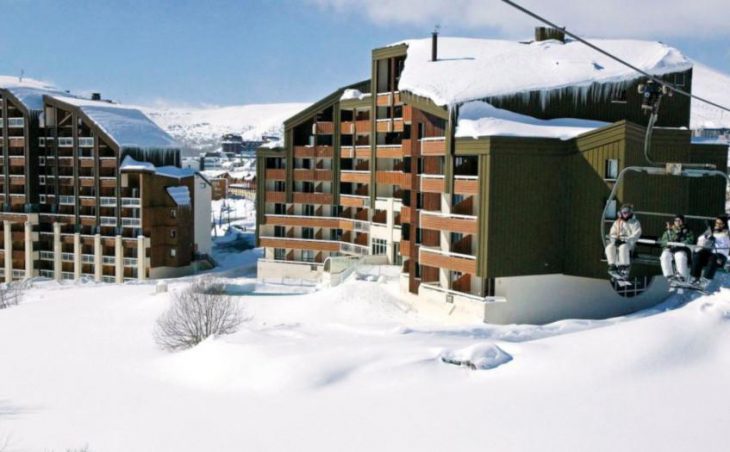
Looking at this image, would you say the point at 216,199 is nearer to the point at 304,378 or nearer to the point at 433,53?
the point at 433,53

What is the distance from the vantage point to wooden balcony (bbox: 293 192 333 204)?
6662 cm

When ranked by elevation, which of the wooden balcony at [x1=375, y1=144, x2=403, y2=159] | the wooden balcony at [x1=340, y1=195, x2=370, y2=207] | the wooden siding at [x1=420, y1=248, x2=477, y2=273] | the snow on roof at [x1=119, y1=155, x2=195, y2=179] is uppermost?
the wooden balcony at [x1=375, y1=144, x2=403, y2=159]

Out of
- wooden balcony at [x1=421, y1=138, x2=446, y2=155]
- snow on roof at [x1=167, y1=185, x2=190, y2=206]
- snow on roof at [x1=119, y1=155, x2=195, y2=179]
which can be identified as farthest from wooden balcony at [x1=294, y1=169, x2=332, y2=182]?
wooden balcony at [x1=421, y1=138, x2=446, y2=155]

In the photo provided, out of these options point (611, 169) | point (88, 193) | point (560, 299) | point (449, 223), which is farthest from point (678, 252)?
point (88, 193)

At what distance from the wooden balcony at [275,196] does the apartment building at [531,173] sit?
20771mm

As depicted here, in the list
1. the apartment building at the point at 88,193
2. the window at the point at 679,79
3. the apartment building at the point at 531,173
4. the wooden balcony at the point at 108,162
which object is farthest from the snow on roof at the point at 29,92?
the window at the point at 679,79

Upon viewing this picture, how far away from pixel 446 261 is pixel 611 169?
975 centimetres

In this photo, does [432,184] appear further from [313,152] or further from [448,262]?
[313,152]

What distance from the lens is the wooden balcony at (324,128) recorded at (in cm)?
6600

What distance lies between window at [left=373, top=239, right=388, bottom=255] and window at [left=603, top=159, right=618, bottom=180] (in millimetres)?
24449

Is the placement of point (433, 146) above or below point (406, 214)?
above

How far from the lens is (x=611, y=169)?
38.2 m

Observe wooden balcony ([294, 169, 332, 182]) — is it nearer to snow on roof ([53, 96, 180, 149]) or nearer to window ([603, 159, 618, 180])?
snow on roof ([53, 96, 180, 149])

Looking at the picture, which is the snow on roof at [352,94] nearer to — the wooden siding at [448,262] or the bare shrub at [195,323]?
the wooden siding at [448,262]
